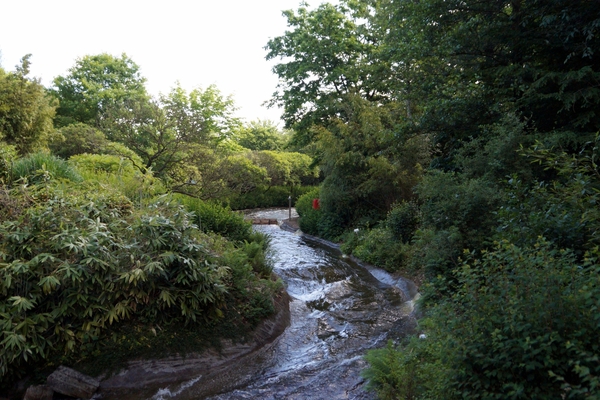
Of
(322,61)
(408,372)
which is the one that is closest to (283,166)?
(322,61)

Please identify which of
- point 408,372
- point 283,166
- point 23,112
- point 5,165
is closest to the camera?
point 408,372

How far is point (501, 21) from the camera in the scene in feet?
31.5

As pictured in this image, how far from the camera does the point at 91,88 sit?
100 ft

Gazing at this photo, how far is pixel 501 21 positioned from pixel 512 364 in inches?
345

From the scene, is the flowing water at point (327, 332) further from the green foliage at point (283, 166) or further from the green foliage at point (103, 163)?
the green foliage at point (283, 166)

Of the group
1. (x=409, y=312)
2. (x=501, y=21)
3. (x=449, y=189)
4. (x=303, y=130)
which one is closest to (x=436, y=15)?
(x=501, y=21)

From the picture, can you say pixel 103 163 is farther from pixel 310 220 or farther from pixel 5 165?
pixel 310 220

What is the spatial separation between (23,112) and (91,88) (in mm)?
19360

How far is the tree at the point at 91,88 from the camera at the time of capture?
99.1ft

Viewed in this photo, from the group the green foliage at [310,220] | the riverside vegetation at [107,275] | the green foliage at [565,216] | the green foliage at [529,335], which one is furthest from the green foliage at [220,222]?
the green foliage at [310,220]

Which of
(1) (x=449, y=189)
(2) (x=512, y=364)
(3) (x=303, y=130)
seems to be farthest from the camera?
(3) (x=303, y=130)

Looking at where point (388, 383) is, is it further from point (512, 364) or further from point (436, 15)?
point (436, 15)

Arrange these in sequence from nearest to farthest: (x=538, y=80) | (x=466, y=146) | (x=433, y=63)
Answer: (x=538, y=80)
(x=466, y=146)
(x=433, y=63)

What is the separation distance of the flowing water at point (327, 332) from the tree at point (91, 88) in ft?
74.4
